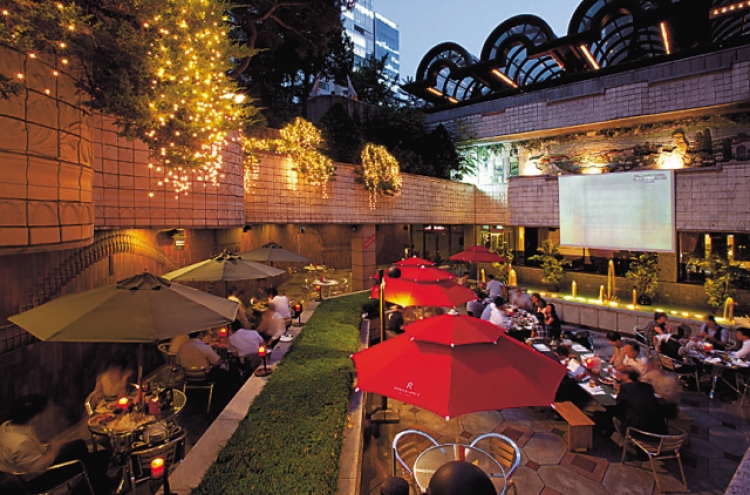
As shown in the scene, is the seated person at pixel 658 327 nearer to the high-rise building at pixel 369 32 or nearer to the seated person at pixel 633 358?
the seated person at pixel 633 358

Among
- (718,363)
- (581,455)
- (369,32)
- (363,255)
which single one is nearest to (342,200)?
(363,255)

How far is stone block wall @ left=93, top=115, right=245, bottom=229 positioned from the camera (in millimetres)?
6434

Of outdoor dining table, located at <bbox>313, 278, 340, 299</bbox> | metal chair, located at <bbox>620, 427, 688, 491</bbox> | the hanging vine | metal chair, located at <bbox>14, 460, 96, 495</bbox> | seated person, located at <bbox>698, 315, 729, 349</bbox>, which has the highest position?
the hanging vine

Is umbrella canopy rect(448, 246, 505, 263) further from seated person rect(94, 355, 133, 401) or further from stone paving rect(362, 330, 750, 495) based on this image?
seated person rect(94, 355, 133, 401)

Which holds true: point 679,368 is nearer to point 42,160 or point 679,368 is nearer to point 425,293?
point 425,293

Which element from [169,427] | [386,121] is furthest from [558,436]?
[386,121]

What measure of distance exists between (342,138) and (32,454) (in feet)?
42.9

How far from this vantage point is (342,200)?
13.9 metres

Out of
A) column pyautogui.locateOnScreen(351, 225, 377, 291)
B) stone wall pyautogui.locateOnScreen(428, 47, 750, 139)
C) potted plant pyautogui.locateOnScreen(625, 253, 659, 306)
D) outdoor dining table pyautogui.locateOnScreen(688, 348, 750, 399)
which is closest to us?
outdoor dining table pyautogui.locateOnScreen(688, 348, 750, 399)

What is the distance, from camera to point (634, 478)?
534 centimetres

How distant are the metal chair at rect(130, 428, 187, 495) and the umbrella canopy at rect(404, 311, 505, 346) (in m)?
3.07

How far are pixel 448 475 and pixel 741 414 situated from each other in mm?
8034

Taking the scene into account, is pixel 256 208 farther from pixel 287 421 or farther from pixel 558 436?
pixel 558 436

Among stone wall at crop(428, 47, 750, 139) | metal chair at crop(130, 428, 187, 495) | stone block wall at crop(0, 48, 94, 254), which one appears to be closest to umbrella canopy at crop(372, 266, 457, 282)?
metal chair at crop(130, 428, 187, 495)
